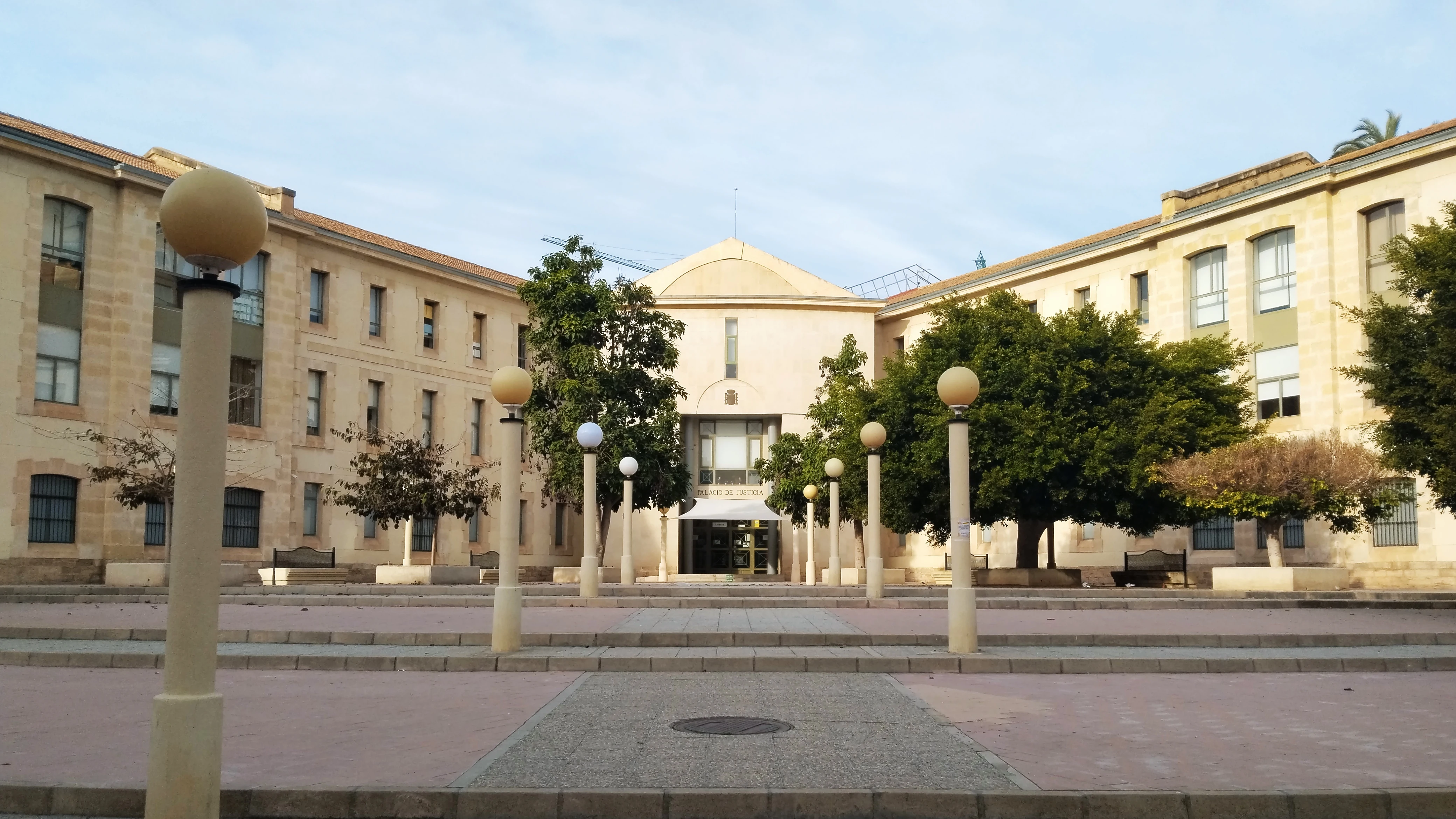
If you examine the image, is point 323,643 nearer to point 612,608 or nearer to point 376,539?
point 612,608

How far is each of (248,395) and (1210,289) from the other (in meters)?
31.8

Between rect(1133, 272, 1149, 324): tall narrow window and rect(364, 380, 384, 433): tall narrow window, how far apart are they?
1078 inches

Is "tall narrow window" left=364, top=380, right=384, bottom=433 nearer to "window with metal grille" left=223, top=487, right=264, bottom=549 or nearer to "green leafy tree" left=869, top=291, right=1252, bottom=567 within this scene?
"window with metal grille" left=223, top=487, right=264, bottom=549

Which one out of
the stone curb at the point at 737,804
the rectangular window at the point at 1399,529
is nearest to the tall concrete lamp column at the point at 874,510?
the stone curb at the point at 737,804

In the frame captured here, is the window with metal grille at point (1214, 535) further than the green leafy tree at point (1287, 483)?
Yes

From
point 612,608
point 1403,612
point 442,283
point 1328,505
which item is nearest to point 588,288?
point 442,283

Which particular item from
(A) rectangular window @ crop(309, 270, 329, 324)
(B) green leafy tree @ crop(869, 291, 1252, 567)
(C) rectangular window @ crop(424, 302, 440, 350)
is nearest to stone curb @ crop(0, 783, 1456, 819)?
(B) green leafy tree @ crop(869, 291, 1252, 567)

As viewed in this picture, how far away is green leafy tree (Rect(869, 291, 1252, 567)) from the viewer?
3206 centimetres

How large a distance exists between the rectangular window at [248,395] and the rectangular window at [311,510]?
301 centimetres

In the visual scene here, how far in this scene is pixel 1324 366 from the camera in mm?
37375

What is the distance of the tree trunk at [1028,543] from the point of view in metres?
34.8

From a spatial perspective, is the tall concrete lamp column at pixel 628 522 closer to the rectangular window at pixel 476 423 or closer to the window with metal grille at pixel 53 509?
the window with metal grille at pixel 53 509

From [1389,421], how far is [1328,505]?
5540mm

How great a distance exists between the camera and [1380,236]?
→ 36.5m
